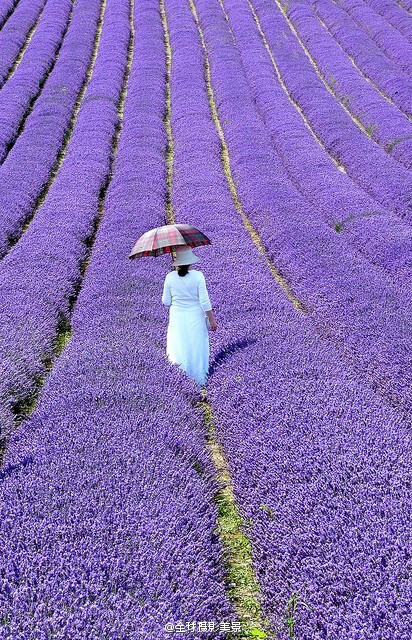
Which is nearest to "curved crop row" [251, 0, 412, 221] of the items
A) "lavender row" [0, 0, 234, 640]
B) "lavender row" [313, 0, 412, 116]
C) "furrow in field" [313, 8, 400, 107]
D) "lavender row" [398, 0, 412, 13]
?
"furrow in field" [313, 8, 400, 107]

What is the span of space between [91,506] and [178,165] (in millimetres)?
10658

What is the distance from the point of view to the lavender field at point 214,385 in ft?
7.77

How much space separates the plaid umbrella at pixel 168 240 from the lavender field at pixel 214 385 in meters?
0.82

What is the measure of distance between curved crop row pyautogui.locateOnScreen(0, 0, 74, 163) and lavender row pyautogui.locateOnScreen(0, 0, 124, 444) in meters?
1.62

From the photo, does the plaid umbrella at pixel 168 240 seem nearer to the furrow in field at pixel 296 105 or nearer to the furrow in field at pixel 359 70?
the furrow in field at pixel 296 105

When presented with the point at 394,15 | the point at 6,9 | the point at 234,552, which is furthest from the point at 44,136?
the point at 394,15

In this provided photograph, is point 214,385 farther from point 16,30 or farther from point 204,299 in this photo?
point 16,30

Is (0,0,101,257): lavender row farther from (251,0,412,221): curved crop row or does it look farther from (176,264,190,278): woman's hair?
(251,0,412,221): curved crop row

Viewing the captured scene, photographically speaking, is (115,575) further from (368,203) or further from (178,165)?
(178,165)

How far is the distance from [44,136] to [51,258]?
748 cm

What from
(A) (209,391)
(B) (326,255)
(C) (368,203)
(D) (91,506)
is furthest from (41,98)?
(D) (91,506)

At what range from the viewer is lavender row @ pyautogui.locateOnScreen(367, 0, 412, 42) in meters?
22.8

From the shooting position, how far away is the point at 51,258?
8.05m

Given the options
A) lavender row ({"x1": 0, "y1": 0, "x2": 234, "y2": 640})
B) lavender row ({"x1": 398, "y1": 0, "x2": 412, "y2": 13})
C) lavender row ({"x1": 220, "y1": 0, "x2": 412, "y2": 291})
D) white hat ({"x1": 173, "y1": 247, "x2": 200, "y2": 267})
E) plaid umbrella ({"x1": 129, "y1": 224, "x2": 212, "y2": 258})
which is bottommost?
lavender row ({"x1": 0, "y1": 0, "x2": 234, "y2": 640})
